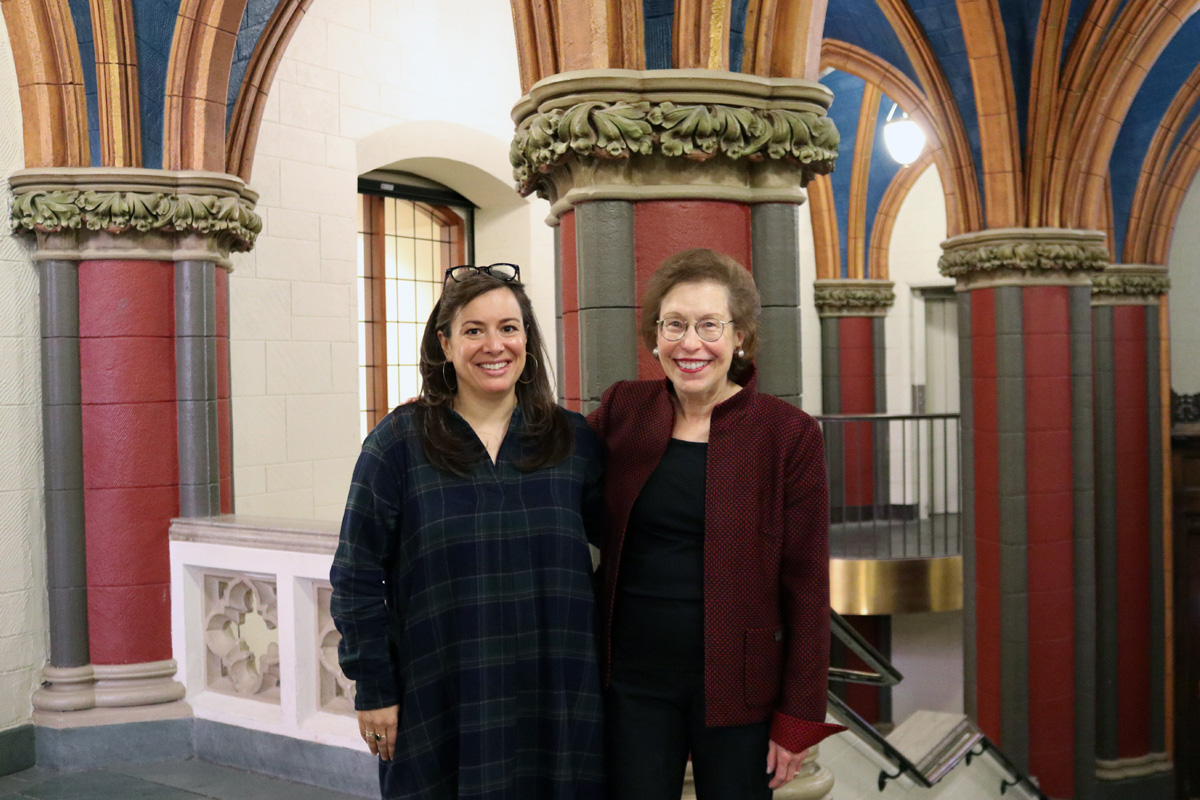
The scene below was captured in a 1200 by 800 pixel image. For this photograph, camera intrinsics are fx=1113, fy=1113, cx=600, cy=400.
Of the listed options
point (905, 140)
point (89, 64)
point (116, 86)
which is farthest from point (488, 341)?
point (905, 140)

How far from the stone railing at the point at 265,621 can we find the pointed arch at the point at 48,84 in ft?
4.40

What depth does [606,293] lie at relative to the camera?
238 centimetres

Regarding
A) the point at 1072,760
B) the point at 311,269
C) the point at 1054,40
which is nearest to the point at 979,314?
the point at 1054,40

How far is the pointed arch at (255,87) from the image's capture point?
4.29 meters

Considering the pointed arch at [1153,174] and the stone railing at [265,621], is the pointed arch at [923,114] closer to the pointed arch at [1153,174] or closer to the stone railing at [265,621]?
the pointed arch at [1153,174]

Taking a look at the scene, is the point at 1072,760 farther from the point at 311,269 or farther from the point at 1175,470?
the point at 311,269

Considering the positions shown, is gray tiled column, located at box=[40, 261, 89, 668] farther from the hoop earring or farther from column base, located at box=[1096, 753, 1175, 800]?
column base, located at box=[1096, 753, 1175, 800]

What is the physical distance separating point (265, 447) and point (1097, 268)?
173 inches

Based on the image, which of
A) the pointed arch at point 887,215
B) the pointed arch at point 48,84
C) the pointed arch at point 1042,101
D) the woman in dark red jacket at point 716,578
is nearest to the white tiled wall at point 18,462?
the pointed arch at point 48,84

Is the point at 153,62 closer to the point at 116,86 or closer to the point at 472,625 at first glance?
the point at 116,86

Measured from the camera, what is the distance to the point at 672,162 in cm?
238

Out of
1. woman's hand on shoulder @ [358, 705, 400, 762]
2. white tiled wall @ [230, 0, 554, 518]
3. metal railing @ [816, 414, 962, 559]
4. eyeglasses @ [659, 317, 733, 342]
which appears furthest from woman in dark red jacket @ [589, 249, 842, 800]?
metal railing @ [816, 414, 962, 559]

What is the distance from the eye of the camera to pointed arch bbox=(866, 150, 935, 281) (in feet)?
33.4

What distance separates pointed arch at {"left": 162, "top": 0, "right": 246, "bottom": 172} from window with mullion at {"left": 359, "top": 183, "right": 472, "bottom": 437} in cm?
251
